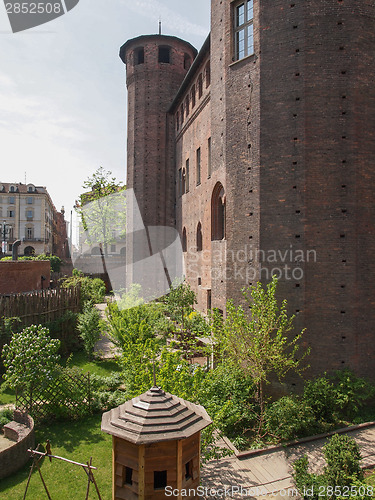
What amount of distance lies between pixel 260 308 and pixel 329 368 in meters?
3.08

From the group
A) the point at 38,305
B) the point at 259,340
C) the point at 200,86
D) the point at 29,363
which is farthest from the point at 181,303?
the point at 200,86

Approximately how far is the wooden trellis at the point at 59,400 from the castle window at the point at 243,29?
1199 centimetres

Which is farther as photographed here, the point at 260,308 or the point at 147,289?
the point at 147,289

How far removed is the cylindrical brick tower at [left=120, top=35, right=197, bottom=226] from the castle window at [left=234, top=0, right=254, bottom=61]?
51.7ft

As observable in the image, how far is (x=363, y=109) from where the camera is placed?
1139 cm

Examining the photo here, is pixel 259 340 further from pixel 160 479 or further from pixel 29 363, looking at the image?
pixel 29 363

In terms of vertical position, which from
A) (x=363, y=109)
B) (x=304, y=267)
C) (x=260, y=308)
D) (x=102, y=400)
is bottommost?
(x=102, y=400)

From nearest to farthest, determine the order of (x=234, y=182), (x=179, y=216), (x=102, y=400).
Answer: (x=102, y=400) < (x=234, y=182) < (x=179, y=216)

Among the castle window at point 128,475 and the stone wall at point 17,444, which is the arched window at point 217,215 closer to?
the stone wall at point 17,444

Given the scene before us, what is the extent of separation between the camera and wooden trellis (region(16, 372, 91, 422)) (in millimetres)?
9586

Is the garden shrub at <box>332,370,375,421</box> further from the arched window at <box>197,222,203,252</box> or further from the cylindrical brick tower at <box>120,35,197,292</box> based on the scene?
the cylindrical brick tower at <box>120,35,197,292</box>

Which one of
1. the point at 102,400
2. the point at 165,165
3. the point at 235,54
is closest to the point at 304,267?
the point at 102,400

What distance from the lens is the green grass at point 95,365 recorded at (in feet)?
44.7

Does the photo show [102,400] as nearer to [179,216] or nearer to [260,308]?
[260,308]
